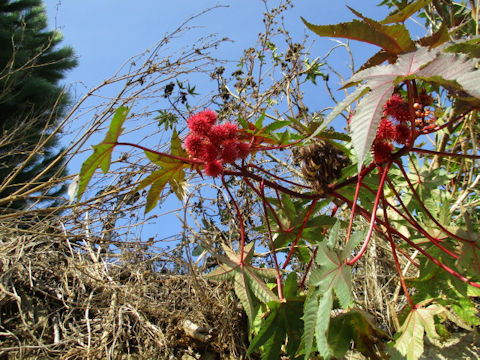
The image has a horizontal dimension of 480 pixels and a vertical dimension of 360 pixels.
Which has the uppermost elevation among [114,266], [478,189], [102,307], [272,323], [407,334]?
[114,266]

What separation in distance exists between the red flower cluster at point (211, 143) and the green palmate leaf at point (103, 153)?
14cm

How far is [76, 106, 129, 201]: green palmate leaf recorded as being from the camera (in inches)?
31.1

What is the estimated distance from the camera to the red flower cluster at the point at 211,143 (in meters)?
0.81

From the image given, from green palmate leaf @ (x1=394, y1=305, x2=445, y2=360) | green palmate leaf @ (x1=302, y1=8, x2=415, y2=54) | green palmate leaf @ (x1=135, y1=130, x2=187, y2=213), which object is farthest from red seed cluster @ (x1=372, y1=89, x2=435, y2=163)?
green palmate leaf @ (x1=135, y1=130, x2=187, y2=213)

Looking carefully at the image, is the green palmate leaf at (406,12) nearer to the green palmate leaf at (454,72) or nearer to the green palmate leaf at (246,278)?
the green palmate leaf at (454,72)

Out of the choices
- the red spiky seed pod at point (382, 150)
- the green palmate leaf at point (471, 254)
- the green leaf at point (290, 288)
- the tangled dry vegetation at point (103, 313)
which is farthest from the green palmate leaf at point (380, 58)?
the tangled dry vegetation at point (103, 313)

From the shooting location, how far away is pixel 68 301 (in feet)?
4.51

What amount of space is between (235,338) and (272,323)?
1.32 ft

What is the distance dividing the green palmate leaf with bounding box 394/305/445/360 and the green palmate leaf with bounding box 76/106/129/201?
2.31ft

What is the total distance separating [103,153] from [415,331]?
0.74 metres

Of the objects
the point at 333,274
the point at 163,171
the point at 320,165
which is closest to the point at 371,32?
the point at 320,165

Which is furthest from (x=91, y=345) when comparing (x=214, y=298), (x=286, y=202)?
(x=286, y=202)

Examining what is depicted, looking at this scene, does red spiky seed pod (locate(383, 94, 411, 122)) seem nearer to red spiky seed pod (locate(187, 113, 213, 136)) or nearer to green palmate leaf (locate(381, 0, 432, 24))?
green palmate leaf (locate(381, 0, 432, 24))

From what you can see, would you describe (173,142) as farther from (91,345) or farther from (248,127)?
(91,345)
